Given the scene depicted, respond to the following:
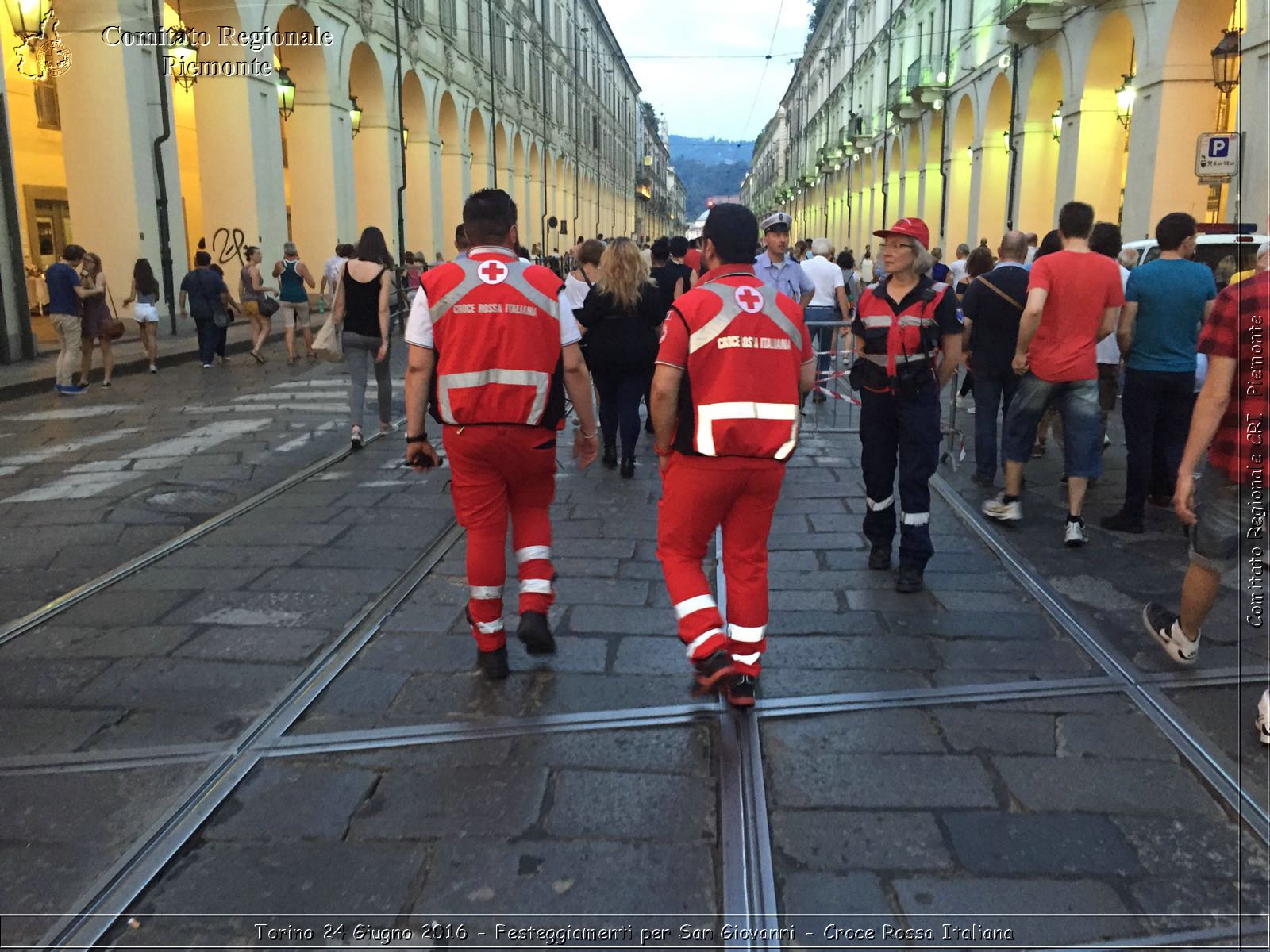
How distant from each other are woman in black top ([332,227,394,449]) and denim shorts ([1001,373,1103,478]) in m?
5.13

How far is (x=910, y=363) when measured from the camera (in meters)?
4.90

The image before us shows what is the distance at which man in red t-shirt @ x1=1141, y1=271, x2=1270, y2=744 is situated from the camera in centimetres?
332

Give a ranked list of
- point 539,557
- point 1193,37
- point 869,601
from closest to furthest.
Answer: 1. point 539,557
2. point 869,601
3. point 1193,37

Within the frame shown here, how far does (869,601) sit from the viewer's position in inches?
187

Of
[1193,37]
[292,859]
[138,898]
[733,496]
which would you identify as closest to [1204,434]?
[733,496]

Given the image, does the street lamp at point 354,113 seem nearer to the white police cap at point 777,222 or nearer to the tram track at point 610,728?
the white police cap at point 777,222

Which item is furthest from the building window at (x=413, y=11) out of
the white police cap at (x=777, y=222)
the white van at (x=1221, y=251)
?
the white van at (x=1221, y=251)

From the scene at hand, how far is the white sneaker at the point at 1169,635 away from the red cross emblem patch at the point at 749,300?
2.13m

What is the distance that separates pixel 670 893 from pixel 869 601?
2.45 m

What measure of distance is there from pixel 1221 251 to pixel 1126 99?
348 inches

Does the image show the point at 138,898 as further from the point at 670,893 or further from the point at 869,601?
the point at 869,601

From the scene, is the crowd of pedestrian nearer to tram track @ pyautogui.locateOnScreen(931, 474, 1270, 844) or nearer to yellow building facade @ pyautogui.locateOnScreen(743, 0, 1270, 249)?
tram track @ pyautogui.locateOnScreen(931, 474, 1270, 844)

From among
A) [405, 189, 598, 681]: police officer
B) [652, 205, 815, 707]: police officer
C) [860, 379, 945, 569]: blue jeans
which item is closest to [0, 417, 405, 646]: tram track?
[405, 189, 598, 681]: police officer

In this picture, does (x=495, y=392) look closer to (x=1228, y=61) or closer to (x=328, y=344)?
(x=328, y=344)
